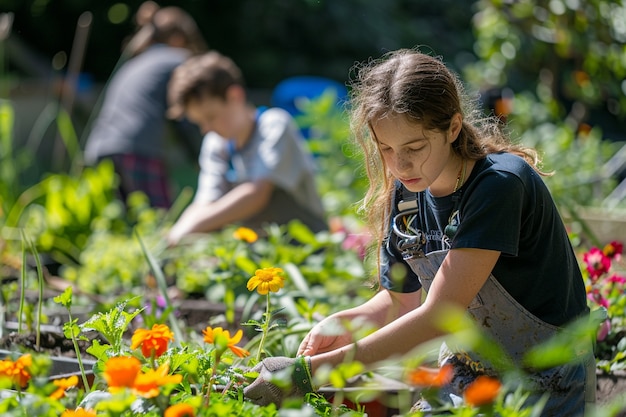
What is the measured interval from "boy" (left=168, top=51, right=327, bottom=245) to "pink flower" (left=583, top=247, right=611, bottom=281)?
168cm

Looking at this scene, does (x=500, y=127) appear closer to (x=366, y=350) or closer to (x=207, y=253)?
(x=366, y=350)

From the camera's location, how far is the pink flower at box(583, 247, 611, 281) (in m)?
2.22

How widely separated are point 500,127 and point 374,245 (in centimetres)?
38

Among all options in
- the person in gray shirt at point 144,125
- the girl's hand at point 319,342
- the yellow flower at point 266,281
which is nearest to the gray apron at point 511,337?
the girl's hand at point 319,342

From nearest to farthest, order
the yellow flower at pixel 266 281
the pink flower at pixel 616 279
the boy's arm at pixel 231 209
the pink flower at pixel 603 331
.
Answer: the yellow flower at pixel 266 281
the pink flower at pixel 603 331
the pink flower at pixel 616 279
the boy's arm at pixel 231 209

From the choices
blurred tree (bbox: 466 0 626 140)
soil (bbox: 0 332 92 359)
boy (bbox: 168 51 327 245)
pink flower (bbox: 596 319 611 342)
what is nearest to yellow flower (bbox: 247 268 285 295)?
soil (bbox: 0 332 92 359)

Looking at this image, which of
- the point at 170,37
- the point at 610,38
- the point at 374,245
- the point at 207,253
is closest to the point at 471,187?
the point at 374,245

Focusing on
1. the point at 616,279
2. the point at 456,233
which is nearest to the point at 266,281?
the point at 456,233

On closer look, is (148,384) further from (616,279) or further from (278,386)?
(616,279)

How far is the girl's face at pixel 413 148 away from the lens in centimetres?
164

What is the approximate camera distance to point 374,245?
2061mm

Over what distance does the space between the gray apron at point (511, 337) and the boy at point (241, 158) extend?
190 cm

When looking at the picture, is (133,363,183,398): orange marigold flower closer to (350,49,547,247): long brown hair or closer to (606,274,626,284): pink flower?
(350,49,547,247): long brown hair

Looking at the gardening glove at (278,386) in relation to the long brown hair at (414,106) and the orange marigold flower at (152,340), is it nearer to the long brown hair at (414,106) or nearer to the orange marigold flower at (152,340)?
the orange marigold flower at (152,340)
